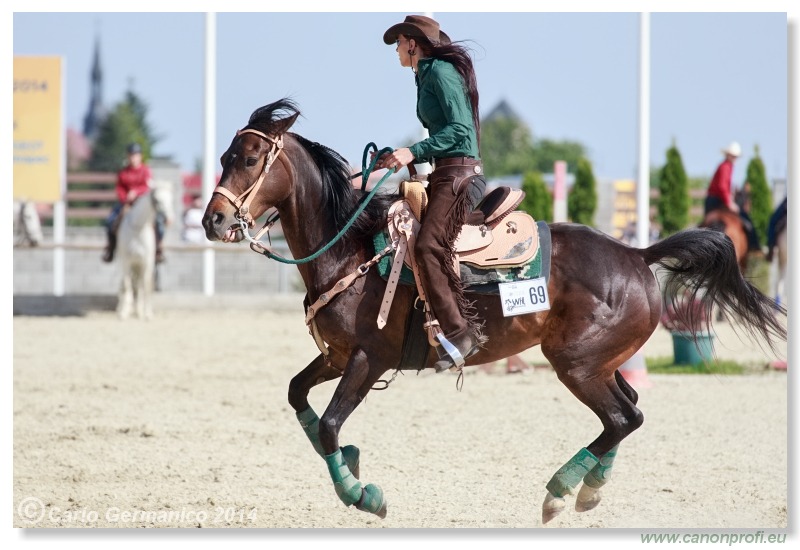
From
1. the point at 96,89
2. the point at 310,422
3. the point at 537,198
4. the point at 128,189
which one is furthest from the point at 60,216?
the point at 96,89

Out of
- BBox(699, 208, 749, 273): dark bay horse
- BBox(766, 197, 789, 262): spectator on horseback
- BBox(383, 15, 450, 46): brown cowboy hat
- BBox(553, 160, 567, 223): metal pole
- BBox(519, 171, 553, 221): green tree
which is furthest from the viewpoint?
BBox(519, 171, 553, 221): green tree

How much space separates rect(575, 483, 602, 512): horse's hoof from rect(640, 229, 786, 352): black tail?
1.20 meters

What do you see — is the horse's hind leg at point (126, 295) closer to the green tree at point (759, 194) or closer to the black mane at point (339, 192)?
the black mane at point (339, 192)

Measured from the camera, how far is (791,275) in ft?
22.3

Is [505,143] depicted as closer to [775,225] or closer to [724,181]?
[724,181]

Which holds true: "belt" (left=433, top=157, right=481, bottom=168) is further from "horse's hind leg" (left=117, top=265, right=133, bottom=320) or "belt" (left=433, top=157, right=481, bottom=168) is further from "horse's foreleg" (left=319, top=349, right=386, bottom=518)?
"horse's hind leg" (left=117, top=265, right=133, bottom=320)

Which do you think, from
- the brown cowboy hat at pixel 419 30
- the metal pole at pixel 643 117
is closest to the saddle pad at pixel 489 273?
the brown cowboy hat at pixel 419 30

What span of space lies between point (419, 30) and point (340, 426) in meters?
2.09

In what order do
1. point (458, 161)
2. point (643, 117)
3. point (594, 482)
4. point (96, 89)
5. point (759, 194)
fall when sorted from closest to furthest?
point (458, 161)
point (594, 482)
point (643, 117)
point (759, 194)
point (96, 89)

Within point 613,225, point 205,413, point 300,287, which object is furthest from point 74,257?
point 205,413

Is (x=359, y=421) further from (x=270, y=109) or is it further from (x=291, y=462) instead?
(x=270, y=109)

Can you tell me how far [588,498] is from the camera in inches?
241

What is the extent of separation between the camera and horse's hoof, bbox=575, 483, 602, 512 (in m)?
6.11

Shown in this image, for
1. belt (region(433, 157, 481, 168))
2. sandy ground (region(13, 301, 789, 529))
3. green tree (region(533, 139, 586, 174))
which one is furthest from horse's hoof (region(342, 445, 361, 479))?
green tree (region(533, 139, 586, 174))
